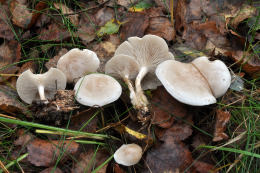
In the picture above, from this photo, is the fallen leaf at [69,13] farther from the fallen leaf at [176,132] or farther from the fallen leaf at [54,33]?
the fallen leaf at [176,132]

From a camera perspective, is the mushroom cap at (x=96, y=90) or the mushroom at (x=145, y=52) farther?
the mushroom at (x=145, y=52)

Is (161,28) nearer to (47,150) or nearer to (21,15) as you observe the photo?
(21,15)

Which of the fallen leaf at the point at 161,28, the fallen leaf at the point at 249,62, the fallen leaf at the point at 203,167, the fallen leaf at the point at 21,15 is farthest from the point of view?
the fallen leaf at the point at 21,15

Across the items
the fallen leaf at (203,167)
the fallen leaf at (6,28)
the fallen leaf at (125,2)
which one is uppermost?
the fallen leaf at (125,2)

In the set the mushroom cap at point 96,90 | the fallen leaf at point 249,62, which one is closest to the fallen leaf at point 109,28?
the mushroom cap at point 96,90

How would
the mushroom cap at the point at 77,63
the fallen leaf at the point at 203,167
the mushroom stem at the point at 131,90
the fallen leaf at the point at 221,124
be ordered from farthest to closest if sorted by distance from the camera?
the mushroom cap at the point at 77,63 < the mushroom stem at the point at 131,90 < the fallen leaf at the point at 221,124 < the fallen leaf at the point at 203,167

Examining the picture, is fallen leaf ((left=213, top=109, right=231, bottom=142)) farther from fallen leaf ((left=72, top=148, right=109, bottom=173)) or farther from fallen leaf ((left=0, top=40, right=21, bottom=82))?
fallen leaf ((left=0, top=40, right=21, bottom=82))
